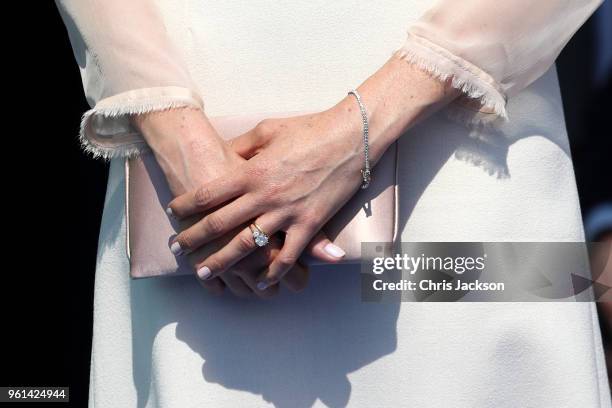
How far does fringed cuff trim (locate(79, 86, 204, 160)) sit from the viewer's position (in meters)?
1.28

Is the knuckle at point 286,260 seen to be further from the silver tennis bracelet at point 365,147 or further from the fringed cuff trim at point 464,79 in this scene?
the fringed cuff trim at point 464,79

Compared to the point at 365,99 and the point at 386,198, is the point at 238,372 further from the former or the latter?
the point at 365,99

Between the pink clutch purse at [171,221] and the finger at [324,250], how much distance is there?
13 mm

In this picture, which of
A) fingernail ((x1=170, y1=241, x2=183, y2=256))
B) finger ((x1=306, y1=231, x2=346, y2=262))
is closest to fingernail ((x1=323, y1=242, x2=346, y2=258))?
finger ((x1=306, y1=231, x2=346, y2=262))

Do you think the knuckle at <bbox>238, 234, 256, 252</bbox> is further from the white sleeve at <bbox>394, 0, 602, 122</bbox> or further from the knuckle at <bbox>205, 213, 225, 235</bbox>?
the white sleeve at <bbox>394, 0, 602, 122</bbox>

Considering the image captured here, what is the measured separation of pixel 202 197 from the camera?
1.19 m

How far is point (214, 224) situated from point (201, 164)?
0.10 m

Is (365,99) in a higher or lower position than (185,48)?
lower

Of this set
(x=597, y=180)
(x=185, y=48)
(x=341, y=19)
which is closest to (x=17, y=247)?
(x=185, y=48)

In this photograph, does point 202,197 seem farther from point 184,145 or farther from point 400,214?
point 400,214

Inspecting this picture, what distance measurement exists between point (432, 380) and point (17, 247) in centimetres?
199

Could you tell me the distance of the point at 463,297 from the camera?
1286 mm

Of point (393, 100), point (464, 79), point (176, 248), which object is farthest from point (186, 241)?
point (464, 79)

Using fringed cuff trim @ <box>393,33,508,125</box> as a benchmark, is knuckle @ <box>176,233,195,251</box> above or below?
below
